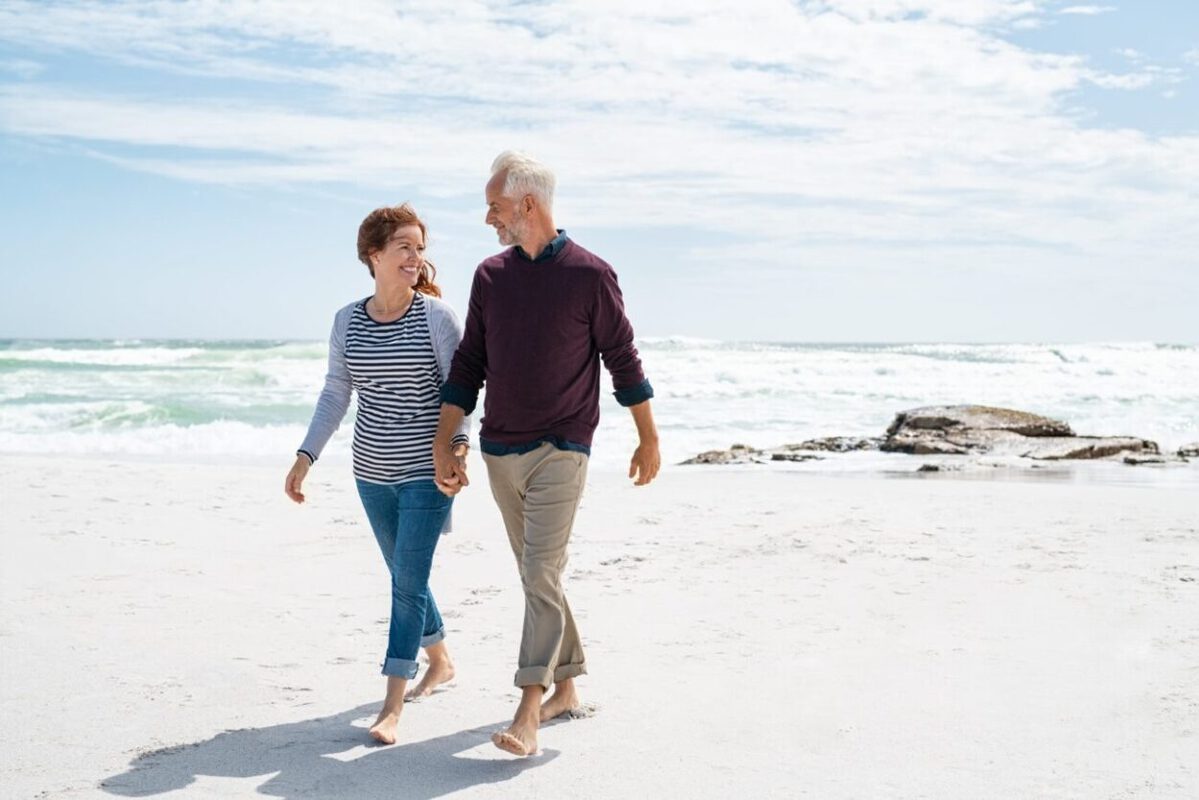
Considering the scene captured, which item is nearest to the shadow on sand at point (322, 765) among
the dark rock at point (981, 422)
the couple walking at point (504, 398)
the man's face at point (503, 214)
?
the couple walking at point (504, 398)

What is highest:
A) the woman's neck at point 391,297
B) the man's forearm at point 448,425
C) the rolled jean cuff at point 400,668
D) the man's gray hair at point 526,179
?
the man's gray hair at point 526,179

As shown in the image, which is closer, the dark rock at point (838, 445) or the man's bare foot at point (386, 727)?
the man's bare foot at point (386, 727)

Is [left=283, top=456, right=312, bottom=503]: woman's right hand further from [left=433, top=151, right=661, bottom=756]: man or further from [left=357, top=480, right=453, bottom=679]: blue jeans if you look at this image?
[left=433, top=151, right=661, bottom=756]: man

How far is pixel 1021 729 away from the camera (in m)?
3.83

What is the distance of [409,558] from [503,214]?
1196 millimetres

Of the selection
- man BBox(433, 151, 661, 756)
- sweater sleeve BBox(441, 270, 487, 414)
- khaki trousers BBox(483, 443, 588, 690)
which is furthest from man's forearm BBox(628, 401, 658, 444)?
sweater sleeve BBox(441, 270, 487, 414)

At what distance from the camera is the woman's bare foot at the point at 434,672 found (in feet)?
13.9

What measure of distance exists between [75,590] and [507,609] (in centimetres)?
226

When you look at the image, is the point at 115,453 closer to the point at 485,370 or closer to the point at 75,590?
the point at 75,590

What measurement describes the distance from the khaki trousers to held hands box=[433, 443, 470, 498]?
11 cm

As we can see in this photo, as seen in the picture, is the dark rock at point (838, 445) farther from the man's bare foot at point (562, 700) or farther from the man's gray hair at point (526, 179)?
the man's gray hair at point (526, 179)

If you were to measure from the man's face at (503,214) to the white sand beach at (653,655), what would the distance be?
5.49 ft

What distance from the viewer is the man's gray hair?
3.65 metres

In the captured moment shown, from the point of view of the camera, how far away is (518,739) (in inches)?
137
